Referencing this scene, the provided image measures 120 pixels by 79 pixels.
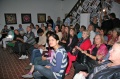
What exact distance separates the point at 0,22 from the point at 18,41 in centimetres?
389

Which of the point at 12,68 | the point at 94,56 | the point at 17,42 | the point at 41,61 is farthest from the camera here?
the point at 17,42

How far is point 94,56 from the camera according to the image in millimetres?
3197

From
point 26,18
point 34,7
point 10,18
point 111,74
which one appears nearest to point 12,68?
point 111,74

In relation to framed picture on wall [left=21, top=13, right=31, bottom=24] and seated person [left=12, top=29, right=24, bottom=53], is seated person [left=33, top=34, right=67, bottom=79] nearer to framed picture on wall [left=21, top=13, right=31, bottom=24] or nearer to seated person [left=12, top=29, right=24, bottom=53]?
seated person [left=12, top=29, right=24, bottom=53]

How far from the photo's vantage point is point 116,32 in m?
3.79

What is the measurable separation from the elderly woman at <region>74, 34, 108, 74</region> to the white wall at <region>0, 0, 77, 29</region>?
24.3 ft

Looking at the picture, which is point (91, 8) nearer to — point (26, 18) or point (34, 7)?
point (34, 7)

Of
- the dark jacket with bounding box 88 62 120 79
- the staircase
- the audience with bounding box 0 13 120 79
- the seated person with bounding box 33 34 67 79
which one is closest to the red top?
the audience with bounding box 0 13 120 79

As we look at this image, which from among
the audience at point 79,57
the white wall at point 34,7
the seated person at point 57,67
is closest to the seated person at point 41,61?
the audience at point 79,57

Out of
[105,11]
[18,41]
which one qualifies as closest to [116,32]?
[18,41]

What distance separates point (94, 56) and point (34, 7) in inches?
313

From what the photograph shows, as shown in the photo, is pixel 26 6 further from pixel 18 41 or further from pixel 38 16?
→ pixel 18 41

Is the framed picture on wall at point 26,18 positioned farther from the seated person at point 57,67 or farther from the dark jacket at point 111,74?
the dark jacket at point 111,74

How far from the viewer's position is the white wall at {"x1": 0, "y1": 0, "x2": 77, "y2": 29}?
922cm
